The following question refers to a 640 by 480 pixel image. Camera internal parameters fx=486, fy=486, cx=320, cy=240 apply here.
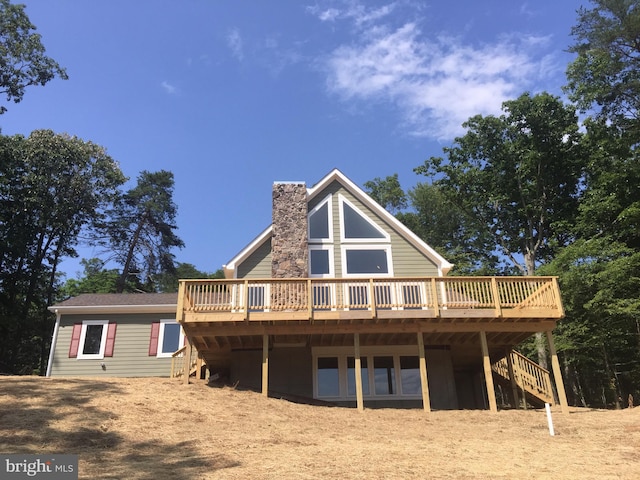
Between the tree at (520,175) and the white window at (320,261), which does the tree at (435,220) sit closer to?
the tree at (520,175)

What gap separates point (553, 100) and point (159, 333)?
24.3 m

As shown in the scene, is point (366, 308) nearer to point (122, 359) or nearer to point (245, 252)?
point (245, 252)

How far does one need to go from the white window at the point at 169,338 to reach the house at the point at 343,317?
0.19 meters

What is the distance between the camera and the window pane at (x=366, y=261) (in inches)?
649

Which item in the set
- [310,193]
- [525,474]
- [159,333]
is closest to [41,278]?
[159,333]

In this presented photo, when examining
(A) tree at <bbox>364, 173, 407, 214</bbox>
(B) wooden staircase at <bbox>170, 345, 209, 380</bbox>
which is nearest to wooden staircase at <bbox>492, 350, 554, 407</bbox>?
(B) wooden staircase at <bbox>170, 345, 209, 380</bbox>

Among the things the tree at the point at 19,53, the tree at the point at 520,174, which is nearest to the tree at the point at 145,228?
the tree at the point at 19,53

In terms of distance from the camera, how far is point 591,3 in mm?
25469

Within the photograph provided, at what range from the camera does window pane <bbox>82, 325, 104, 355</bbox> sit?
18969 mm

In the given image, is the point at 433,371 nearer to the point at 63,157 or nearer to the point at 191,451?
the point at 191,451

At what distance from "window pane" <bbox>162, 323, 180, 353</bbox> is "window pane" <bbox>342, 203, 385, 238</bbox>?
7.93 m

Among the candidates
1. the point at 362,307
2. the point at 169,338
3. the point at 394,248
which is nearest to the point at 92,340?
the point at 169,338

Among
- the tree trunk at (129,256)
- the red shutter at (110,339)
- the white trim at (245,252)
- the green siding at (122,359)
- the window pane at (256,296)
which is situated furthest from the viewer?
the tree trunk at (129,256)

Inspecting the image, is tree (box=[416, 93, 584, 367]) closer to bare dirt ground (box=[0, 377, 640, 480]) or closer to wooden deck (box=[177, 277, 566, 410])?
wooden deck (box=[177, 277, 566, 410])
